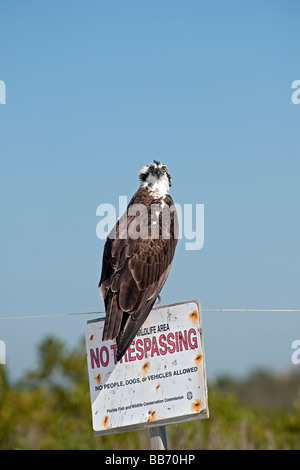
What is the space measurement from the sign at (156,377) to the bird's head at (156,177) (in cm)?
247

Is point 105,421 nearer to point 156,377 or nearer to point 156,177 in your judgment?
point 156,377

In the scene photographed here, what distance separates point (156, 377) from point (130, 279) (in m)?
1.25

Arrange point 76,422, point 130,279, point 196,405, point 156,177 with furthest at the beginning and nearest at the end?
point 76,422
point 156,177
point 130,279
point 196,405

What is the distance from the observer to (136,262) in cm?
579

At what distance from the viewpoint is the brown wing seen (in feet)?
16.0

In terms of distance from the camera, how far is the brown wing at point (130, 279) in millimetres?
4891

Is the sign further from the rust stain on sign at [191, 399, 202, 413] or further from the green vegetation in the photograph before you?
the green vegetation

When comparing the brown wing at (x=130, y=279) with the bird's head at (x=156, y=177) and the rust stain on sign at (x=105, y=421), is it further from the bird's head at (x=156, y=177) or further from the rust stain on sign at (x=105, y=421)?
the bird's head at (x=156, y=177)

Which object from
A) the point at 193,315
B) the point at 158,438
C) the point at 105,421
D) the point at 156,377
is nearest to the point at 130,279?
the point at 193,315

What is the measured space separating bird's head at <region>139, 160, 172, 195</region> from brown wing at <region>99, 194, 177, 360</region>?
705mm

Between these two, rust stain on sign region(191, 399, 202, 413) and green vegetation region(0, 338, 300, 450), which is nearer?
rust stain on sign region(191, 399, 202, 413)

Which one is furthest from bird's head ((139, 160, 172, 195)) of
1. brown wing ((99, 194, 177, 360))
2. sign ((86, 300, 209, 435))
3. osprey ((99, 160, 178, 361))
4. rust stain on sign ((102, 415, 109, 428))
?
rust stain on sign ((102, 415, 109, 428))

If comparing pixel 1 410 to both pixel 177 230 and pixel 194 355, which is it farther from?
pixel 194 355
